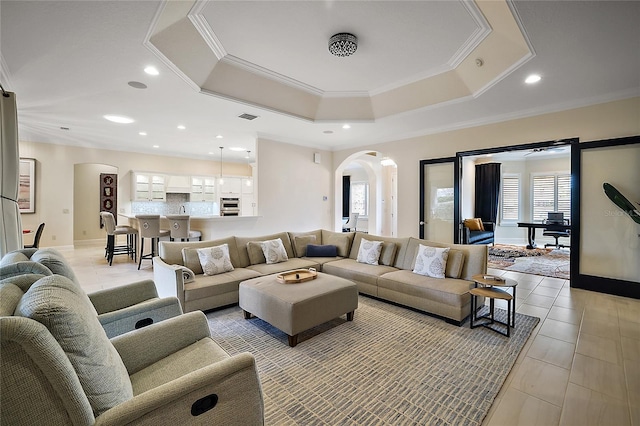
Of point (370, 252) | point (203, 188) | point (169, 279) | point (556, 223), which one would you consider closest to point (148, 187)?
point (203, 188)

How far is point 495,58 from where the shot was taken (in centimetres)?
317

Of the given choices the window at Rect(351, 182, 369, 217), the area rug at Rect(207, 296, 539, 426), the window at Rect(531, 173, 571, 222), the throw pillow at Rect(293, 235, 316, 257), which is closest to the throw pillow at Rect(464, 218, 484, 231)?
the window at Rect(531, 173, 571, 222)

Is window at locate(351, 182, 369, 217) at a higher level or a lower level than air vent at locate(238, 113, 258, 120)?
lower

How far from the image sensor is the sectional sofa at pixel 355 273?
320 cm

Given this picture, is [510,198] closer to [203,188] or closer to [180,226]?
[180,226]

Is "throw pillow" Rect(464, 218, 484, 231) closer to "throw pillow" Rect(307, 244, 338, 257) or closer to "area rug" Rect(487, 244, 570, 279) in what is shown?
"area rug" Rect(487, 244, 570, 279)

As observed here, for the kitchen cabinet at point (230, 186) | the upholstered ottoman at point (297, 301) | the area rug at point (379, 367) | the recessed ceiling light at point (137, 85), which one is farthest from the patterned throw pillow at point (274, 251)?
the kitchen cabinet at point (230, 186)

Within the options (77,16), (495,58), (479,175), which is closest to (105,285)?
(77,16)

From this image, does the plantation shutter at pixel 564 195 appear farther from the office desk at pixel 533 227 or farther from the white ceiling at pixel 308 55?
the white ceiling at pixel 308 55

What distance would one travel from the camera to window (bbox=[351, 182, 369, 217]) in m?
11.6

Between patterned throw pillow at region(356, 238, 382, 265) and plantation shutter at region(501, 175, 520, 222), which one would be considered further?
plantation shutter at region(501, 175, 520, 222)

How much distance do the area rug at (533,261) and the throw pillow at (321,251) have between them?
11.4 ft

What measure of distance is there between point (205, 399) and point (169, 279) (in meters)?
2.43

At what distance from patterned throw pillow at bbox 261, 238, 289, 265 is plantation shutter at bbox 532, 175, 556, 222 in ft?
27.5
